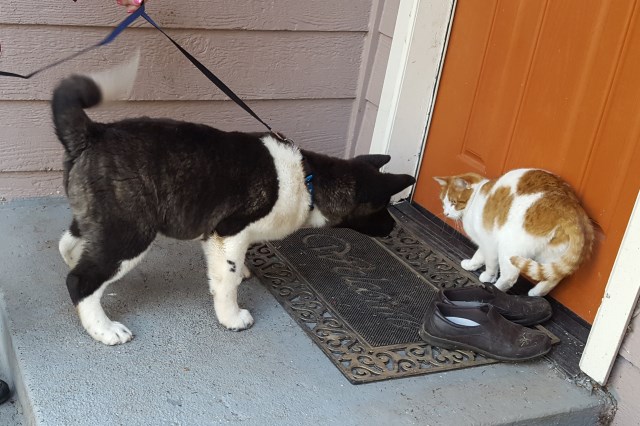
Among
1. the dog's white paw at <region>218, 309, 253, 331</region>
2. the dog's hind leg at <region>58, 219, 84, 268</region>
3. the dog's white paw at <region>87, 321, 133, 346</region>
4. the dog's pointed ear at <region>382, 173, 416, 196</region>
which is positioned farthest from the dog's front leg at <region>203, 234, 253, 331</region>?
the dog's pointed ear at <region>382, 173, 416, 196</region>

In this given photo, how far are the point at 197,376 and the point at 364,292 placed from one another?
99 centimetres

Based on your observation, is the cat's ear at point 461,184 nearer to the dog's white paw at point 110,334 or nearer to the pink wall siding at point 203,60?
the pink wall siding at point 203,60

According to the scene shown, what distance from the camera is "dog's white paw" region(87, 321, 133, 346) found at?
2711mm

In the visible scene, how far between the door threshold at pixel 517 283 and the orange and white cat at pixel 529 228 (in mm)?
135

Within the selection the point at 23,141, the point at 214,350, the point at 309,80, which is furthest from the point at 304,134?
the point at 214,350

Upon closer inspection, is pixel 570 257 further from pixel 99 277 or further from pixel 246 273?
pixel 99 277

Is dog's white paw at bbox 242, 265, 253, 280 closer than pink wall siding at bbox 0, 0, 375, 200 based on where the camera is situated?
Yes

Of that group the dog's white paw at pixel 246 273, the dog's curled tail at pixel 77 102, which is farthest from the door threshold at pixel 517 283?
the dog's curled tail at pixel 77 102

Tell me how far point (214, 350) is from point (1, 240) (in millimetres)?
1246

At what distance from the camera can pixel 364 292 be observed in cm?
335

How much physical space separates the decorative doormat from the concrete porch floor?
0.07 metres

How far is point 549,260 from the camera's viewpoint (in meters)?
3.17

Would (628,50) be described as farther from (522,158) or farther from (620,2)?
(522,158)

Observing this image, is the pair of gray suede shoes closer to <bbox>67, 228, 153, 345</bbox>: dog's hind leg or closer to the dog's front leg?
the dog's front leg
